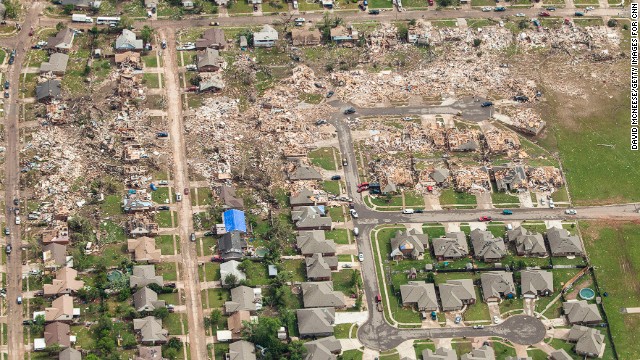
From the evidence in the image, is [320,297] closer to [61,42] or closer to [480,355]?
[480,355]

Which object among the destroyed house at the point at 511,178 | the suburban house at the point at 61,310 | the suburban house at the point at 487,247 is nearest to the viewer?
the suburban house at the point at 61,310

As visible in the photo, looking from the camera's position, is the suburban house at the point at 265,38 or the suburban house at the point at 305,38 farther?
the suburban house at the point at 305,38

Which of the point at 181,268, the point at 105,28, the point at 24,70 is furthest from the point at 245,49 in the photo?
the point at 181,268

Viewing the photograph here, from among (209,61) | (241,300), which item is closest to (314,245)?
(241,300)

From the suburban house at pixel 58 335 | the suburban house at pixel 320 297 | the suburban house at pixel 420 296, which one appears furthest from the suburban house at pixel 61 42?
the suburban house at pixel 420 296

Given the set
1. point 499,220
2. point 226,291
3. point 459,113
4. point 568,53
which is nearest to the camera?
point 226,291

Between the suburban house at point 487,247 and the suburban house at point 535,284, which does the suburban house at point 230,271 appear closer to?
the suburban house at point 487,247

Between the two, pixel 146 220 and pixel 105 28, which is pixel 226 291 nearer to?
pixel 146 220
